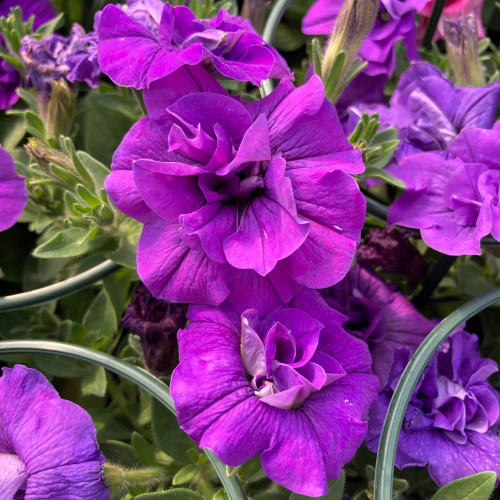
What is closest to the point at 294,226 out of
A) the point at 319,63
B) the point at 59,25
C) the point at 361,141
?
the point at 361,141

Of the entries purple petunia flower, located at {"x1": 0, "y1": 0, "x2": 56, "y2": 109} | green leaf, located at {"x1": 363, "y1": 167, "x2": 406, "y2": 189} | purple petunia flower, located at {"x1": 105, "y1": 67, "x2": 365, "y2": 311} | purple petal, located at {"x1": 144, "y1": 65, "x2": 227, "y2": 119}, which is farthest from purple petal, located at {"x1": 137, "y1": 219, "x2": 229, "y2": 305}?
purple petunia flower, located at {"x1": 0, "y1": 0, "x2": 56, "y2": 109}

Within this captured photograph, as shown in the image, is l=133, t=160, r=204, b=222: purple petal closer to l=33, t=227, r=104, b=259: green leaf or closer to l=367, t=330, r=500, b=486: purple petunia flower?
l=33, t=227, r=104, b=259: green leaf

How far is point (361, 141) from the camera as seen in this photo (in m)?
0.67

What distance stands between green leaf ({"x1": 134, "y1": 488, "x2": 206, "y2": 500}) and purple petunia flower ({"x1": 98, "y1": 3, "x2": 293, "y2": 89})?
372mm

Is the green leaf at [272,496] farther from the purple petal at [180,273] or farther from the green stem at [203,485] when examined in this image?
the purple petal at [180,273]

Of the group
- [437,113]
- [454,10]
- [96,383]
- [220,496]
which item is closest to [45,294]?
[96,383]

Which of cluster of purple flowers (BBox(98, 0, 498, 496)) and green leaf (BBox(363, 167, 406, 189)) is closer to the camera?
cluster of purple flowers (BBox(98, 0, 498, 496))

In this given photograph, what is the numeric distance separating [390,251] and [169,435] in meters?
0.34

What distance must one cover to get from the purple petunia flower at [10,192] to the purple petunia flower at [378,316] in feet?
1.14

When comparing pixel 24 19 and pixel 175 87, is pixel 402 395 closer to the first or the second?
pixel 175 87

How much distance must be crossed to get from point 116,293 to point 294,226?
371 mm

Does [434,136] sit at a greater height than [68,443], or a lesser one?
greater

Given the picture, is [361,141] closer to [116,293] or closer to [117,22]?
[117,22]

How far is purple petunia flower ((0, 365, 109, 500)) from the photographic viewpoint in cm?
55
